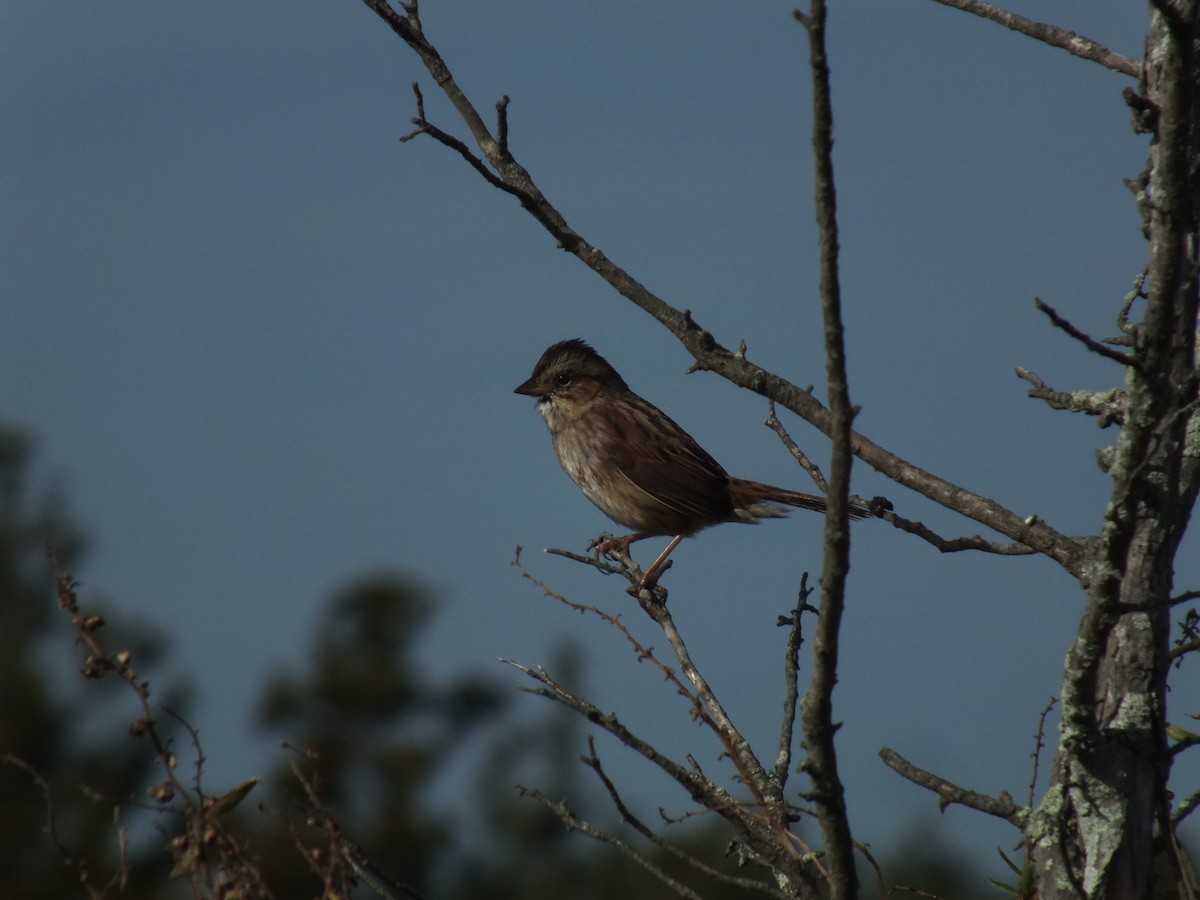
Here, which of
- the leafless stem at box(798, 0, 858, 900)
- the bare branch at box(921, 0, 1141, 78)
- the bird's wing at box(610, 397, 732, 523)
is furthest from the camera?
the bird's wing at box(610, 397, 732, 523)

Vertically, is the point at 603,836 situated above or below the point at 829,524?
below

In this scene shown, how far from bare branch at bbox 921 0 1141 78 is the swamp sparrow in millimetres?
4229

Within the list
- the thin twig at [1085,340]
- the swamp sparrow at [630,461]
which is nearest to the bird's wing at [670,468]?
the swamp sparrow at [630,461]

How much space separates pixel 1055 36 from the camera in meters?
3.36

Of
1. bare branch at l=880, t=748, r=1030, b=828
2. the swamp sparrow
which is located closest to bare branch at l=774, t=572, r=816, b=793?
bare branch at l=880, t=748, r=1030, b=828

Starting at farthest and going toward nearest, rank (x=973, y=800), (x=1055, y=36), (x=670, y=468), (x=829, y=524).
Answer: (x=670, y=468)
(x=1055, y=36)
(x=973, y=800)
(x=829, y=524)

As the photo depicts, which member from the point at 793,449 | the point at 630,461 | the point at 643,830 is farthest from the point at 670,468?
the point at 643,830

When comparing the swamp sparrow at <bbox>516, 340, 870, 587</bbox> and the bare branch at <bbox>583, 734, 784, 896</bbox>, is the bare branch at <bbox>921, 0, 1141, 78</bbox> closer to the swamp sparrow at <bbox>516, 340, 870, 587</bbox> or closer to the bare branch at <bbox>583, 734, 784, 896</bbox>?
the bare branch at <bbox>583, 734, 784, 896</bbox>

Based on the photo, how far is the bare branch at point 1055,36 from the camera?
3166mm

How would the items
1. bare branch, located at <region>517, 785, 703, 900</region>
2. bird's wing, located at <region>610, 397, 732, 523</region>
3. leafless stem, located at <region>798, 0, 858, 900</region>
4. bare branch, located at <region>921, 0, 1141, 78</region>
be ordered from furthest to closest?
bird's wing, located at <region>610, 397, 732, 523</region> < bare branch, located at <region>921, 0, 1141, 78</region> < bare branch, located at <region>517, 785, 703, 900</region> < leafless stem, located at <region>798, 0, 858, 900</region>

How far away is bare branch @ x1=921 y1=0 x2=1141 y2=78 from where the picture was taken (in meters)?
3.17

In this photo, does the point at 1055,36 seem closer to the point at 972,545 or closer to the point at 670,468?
the point at 972,545

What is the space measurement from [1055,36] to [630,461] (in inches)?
185

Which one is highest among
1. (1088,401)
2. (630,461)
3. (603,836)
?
(630,461)
